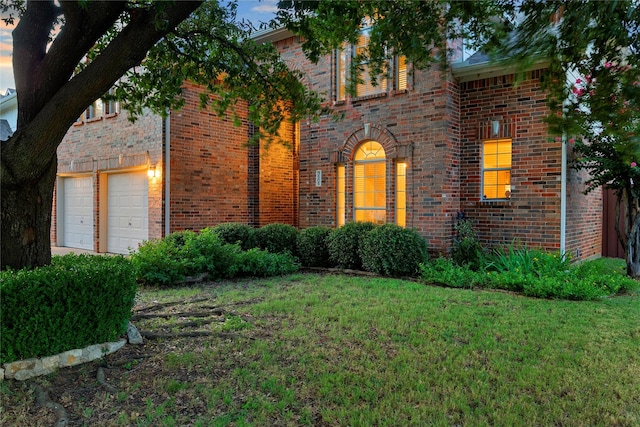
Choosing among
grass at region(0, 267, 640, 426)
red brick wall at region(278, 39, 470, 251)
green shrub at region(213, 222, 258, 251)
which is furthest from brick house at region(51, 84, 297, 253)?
grass at region(0, 267, 640, 426)

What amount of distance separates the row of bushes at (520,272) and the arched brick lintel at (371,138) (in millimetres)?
2267

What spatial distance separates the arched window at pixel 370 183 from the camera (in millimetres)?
10016

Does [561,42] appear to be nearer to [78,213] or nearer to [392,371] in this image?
[392,371]

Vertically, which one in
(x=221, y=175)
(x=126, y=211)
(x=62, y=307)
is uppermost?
(x=221, y=175)

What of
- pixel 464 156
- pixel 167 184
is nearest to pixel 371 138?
pixel 464 156

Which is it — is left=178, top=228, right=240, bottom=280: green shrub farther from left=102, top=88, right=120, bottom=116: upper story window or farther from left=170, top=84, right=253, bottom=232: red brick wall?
left=102, top=88, right=120, bottom=116: upper story window

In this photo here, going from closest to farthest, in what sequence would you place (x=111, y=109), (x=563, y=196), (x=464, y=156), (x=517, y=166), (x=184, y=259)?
(x=184, y=259) < (x=563, y=196) < (x=517, y=166) < (x=464, y=156) < (x=111, y=109)

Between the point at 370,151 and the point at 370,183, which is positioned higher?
the point at 370,151

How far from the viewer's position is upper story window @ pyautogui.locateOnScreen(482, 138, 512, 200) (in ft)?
29.5

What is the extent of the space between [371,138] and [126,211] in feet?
23.3

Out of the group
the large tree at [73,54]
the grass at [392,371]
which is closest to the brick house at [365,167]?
the grass at [392,371]

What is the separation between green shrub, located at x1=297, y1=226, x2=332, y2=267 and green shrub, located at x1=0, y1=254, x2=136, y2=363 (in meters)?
5.62

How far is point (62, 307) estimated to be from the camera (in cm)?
365

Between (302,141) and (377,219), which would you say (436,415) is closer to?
(377,219)
